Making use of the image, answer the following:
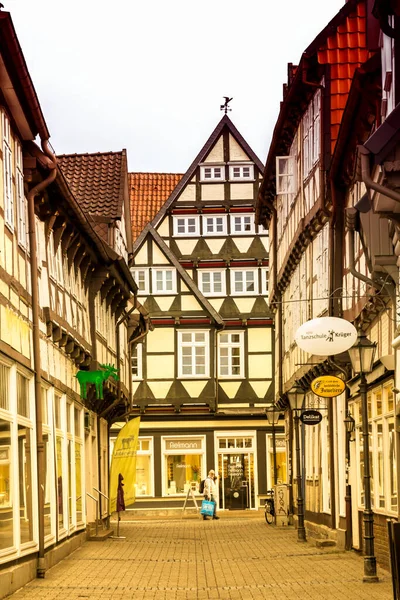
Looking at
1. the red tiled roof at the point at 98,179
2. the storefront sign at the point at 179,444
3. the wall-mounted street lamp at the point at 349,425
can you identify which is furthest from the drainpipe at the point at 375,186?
the storefront sign at the point at 179,444

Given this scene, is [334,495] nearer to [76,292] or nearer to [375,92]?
[76,292]

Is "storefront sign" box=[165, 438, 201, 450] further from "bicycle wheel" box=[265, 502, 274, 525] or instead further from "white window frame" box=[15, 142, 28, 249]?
"white window frame" box=[15, 142, 28, 249]

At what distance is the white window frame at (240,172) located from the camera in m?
49.6

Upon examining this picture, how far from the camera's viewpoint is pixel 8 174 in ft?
55.9

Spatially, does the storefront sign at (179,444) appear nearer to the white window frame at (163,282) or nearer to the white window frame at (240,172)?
the white window frame at (163,282)

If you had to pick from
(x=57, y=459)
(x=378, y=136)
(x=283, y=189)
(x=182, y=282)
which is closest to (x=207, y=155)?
(x=182, y=282)

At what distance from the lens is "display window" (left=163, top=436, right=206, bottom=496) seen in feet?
157

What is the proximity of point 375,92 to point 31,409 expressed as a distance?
6775mm

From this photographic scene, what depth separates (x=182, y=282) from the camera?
1900 inches

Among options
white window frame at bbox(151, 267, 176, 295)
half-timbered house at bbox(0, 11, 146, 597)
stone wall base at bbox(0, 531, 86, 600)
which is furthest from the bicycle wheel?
stone wall base at bbox(0, 531, 86, 600)

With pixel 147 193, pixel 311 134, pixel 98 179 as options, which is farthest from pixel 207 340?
pixel 311 134

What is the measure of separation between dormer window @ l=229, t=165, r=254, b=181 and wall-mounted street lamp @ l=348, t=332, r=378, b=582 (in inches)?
1279

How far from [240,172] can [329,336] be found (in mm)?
32596

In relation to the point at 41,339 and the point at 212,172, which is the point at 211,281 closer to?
the point at 212,172
